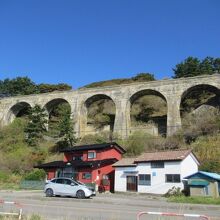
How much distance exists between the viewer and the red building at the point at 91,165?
105ft

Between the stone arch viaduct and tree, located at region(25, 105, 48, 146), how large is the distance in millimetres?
4555

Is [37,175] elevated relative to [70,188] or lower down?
elevated

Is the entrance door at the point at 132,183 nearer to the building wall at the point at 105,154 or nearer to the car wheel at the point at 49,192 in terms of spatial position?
the building wall at the point at 105,154

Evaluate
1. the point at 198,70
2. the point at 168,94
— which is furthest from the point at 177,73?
the point at 168,94

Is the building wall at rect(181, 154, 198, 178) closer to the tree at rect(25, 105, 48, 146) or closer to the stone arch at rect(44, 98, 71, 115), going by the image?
the tree at rect(25, 105, 48, 146)

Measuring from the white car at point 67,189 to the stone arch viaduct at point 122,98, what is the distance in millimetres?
21257

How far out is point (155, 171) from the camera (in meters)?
28.3

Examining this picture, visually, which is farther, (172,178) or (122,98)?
(122,98)

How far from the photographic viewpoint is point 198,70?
62.5m

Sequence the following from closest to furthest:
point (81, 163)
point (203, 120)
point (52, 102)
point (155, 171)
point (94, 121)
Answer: point (155, 171), point (81, 163), point (203, 120), point (94, 121), point (52, 102)

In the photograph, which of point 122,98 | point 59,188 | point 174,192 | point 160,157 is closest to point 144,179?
point 160,157

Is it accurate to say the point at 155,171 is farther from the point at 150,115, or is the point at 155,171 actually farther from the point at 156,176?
the point at 150,115

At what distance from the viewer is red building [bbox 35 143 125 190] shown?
31.9 metres

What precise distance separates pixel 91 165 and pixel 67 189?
835 cm
